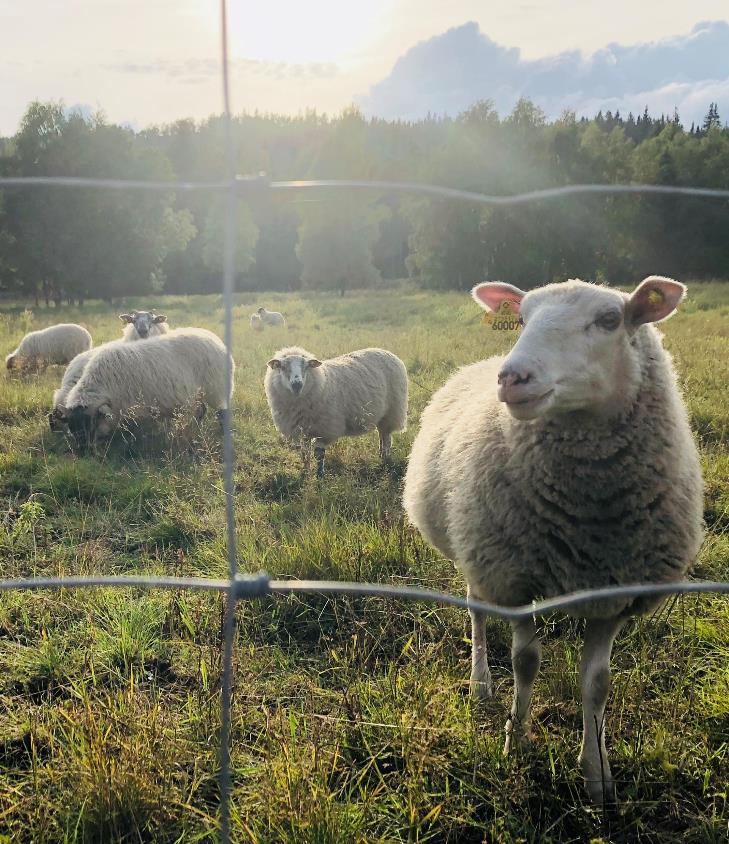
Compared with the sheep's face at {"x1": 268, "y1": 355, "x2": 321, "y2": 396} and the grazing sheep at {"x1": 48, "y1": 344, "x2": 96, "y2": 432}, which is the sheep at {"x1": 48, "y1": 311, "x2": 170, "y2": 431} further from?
the sheep's face at {"x1": 268, "y1": 355, "x2": 321, "y2": 396}

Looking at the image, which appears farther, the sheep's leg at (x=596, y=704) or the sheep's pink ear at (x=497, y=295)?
the sheep's pink ear at (x=497, y=295)

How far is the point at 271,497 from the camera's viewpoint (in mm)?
5164

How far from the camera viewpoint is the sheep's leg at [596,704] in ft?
6.53

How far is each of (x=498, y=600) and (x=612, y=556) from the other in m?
0.43

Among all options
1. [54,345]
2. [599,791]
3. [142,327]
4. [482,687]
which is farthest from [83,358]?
[599,791]

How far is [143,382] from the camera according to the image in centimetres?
727

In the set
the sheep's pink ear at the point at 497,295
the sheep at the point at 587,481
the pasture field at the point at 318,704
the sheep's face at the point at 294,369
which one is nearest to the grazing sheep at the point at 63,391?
the sheep's face at the point at 294,369

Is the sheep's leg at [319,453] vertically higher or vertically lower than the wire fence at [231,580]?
lower

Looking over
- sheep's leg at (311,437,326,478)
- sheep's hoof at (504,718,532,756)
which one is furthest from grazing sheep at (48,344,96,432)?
sheep's hoof at (504,718,532,756)

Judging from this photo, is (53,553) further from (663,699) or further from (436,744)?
(663,699)

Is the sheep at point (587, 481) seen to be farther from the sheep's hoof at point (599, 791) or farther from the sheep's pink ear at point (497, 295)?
the sheep's pink ear at point (497, 295)

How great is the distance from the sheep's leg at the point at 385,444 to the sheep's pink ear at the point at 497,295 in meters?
3.67

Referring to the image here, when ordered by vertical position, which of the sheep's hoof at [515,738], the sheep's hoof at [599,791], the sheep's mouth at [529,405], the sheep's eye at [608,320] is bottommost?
the sheep's hoof at [599,791]

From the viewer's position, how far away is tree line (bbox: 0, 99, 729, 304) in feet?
57.0
